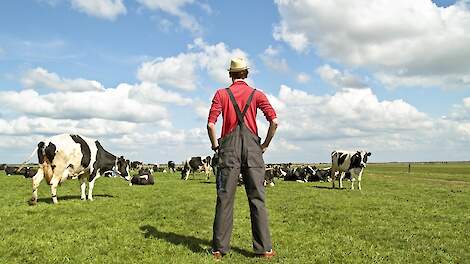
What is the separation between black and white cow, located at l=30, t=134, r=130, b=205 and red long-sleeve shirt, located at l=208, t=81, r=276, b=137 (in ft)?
36.9

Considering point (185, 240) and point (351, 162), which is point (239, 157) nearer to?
point (185, 240)

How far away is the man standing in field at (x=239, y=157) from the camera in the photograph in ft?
26.9

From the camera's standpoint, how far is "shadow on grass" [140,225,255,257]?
8.98 meters

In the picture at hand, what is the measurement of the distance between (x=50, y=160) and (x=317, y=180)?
28360 millimetres

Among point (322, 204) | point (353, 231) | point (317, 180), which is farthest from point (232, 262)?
point (317, 180)

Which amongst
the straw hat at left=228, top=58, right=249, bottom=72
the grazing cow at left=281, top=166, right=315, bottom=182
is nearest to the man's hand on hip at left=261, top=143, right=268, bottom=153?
the straw hat at left=228, top=58, right=249, bottom=72

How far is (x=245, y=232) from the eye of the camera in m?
11.4

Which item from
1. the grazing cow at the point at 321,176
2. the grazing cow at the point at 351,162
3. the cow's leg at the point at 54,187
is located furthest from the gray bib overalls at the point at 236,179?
the grazing cow at the point at 321,176

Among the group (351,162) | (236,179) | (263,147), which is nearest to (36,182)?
(236,179)

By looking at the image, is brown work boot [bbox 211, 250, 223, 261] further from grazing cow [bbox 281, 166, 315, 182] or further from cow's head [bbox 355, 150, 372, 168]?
grazing cow [bbox 281, 166, 315, 182]

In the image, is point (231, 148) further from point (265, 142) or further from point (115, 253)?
point (115, 253)

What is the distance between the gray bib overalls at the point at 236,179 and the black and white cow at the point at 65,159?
11281 millimetres

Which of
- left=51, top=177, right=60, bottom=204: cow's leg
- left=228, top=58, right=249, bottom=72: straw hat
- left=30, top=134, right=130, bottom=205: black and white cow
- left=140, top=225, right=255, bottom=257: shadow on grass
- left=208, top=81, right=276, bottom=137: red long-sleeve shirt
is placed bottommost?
left=140, top=225, right=255, bottom=257: shadow on grass

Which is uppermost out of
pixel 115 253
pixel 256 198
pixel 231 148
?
pixel 231 148
